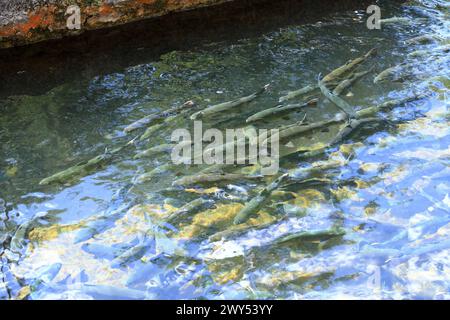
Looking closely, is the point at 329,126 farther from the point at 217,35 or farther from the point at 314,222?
the point at 217,35

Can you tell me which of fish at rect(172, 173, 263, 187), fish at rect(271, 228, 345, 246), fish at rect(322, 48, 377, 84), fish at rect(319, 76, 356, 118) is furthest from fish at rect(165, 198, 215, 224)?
fish at rect(322, 48, 377, 84)

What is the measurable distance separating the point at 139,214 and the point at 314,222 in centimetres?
148

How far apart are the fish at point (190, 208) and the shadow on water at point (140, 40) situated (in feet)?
10.4

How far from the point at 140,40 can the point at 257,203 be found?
166 inches

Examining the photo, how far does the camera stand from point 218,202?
4418 mm

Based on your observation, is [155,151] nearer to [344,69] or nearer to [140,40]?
[344,69]

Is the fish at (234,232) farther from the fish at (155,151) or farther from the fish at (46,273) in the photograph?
the fish at (155,151)

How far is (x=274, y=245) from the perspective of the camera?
12.9ft

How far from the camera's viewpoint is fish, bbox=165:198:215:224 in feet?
13.9

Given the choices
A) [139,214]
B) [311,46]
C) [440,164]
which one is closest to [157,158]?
[139,214]

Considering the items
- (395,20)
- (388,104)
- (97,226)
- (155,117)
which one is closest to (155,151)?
(155,117)

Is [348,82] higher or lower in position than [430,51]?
lower

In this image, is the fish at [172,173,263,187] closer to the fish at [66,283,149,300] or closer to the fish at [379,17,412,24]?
the fish at [66,283,149,300]

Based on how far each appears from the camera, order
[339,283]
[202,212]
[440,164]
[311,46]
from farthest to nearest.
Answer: [311,46] → [440,164] → [202,212] → [339,283]
